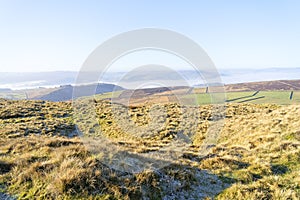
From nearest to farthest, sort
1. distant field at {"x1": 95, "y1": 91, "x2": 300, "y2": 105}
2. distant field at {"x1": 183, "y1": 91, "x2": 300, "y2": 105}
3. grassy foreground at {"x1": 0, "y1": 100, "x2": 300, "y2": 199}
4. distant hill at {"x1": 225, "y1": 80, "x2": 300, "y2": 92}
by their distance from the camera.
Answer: grassy foreground at {"x1": 0, "y1": 100, "x2": 300, "y2": 199} → distant field at {"x1": 95, "y1": 91, "x2": 300, "y2": 105} → distant field at {"x1": 183, "y1": 91, "x2": 300, "y2": 105} → distant hill at {"x1": 225, "y1": 80, "x2": 300, "y2": 92}

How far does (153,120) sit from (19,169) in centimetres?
1918

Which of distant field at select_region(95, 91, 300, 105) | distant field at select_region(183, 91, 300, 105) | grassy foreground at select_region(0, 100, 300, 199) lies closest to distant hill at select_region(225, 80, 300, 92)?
distant field at select_region(95, 91, 300, 105)

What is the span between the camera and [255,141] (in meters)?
13.9

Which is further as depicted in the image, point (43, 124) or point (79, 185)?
point (43, 124)

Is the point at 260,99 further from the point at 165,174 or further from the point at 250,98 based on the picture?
the point at 165,174

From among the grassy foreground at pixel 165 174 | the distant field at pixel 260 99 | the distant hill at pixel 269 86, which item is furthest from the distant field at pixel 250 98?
the distant hill at pixel 269 86

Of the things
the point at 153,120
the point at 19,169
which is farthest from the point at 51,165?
the point at 153,120

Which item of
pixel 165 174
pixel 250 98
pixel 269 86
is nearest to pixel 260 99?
pixel 250 98

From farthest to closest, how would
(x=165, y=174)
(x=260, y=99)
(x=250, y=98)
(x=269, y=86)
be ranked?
(x=269, y=86)
(x=250, y=98)
(x=260, y=99)
(x=165, y=174)

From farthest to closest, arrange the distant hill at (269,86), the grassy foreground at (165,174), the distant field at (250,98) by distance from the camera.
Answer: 1. the distant hill at (269,86)
2. the distant field at (250,98)
3. the grassy foreground at (165,174)

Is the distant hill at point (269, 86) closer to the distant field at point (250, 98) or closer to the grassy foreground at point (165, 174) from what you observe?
the distant field at point (250, 98)

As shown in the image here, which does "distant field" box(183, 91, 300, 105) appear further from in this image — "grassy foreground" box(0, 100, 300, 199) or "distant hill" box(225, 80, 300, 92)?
"distant hill" box(225, 80, 300, 92)

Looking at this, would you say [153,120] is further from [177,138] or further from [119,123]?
[177,138]

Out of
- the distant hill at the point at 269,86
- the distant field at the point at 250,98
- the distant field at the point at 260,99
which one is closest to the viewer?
the distant field at the point at 250,98
